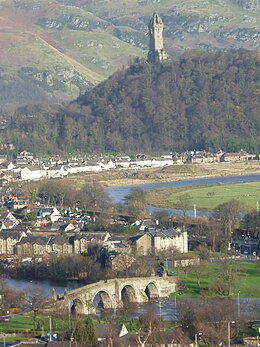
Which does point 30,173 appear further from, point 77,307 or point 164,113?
point 77,307

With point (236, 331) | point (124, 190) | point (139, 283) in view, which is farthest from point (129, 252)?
point (124, 190)

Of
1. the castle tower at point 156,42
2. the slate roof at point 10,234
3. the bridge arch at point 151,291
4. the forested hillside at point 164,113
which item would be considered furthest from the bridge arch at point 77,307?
the castle tower at point 156,42

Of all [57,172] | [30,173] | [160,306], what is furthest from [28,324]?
[57,172]

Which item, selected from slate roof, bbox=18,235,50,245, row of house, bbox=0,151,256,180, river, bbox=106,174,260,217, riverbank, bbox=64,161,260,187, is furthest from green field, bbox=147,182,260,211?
row of house, bbox=0,151,256,180

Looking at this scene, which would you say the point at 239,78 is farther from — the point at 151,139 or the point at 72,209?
the point at 72,209

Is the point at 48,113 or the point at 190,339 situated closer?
the point at 190,339

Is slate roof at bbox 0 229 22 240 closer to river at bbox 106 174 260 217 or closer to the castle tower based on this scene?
river at bbox 106 174 260 217

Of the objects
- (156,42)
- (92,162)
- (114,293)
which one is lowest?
(114,293)

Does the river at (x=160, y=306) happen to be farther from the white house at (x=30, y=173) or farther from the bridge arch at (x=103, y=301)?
the white house at (x=30, y=173)
